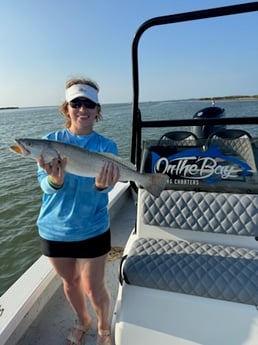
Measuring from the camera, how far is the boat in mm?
1731

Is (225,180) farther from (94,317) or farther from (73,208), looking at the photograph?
(94,317)

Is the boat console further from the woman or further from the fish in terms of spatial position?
the fish

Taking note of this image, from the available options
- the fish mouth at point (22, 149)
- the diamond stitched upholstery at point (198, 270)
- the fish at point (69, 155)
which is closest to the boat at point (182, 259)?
the diamond stitched upholstery at point (198, 270)

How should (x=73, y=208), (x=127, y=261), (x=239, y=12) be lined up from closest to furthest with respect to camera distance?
(x=73, y=208) < (x=127, y=261) < (x=239, y=12)

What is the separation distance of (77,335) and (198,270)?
979 millimetres

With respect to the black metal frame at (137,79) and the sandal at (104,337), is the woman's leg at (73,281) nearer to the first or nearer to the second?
the sandal at (104,337)

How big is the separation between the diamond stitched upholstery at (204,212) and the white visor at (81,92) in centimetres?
103

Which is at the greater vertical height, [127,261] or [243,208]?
[243,208]

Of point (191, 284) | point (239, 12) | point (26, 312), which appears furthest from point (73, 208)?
point (239, 12)

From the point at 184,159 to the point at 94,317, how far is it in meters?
1.46

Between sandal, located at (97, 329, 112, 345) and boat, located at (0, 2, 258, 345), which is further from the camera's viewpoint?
sandal, located at (97, 329, 112, 345)

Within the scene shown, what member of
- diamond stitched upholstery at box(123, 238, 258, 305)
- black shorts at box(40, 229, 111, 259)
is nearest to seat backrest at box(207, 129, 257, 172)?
diamond stitched upholstery at box(123, 238, 258, 305)

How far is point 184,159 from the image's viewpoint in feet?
8.02

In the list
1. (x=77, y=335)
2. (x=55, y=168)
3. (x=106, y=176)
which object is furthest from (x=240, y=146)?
(x=77, y=335)
